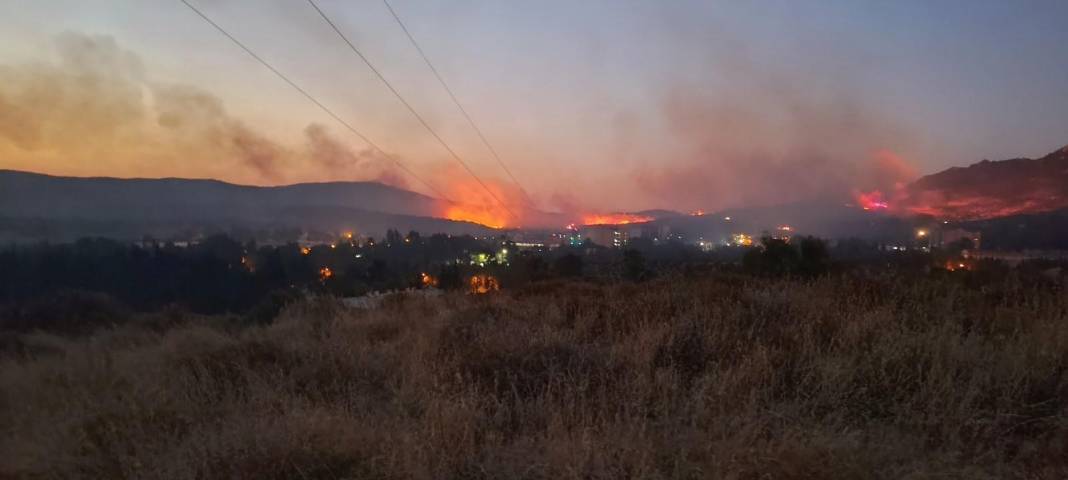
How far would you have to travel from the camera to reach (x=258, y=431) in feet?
11.9

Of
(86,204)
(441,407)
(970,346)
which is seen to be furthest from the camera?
(86,204)

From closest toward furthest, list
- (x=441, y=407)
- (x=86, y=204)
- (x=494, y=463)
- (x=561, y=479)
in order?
(x=561, y=479) → (x=494, y=463) → (x=441, y=407) → (x=86, y=204)

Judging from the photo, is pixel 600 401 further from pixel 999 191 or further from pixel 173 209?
pixel 173 209

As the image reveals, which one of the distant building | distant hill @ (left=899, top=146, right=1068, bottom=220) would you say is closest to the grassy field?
distant hill @ (left=899, top=146, right=1068, bottom=220)

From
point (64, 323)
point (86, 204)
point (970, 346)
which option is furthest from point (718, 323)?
point (86, 204)

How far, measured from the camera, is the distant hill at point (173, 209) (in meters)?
85.3

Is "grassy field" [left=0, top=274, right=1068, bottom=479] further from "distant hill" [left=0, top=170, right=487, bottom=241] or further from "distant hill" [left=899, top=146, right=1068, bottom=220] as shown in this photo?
"distant hill" [left=0, top=170, right=487, bottom=241]

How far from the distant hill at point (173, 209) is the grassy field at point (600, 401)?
285 feet

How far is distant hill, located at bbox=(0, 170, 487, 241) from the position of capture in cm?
8531

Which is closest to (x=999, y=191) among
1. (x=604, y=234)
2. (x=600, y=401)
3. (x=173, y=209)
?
(x=604, y=234)

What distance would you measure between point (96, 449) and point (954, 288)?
8.51 m

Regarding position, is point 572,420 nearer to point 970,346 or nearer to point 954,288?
point 970,346

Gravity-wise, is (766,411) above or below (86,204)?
below

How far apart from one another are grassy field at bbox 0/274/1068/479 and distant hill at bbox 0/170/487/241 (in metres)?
86.9
